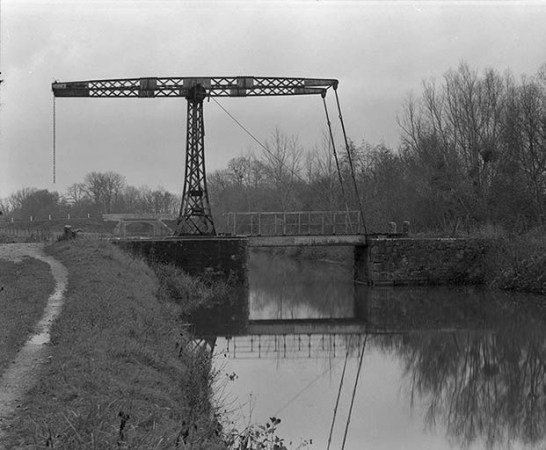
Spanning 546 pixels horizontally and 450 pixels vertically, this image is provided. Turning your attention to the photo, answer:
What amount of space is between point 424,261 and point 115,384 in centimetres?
2444

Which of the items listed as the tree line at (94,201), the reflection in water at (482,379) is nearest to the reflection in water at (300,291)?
the reflection in water at (482,379)

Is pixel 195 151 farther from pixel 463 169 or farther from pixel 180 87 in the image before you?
pixel 463 169

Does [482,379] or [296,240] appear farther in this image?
[296,240]

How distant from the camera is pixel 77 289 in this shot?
14.8 meters

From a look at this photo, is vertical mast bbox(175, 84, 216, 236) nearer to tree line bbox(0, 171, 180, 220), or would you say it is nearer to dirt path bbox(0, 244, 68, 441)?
dirt path bbox(0, 244, 68, 441)

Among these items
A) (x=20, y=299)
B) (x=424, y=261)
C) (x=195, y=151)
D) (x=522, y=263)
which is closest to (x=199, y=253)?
(x=195, y=151)

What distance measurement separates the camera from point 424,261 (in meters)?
30.3

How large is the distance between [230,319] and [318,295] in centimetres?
797

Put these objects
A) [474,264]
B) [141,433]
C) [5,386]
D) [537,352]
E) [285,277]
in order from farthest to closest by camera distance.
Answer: [285,277] < [474,264] < [537,352] < [5,386] < [141,433]

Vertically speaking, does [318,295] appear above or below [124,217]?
below

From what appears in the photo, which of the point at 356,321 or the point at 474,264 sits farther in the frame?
the point at 474,264

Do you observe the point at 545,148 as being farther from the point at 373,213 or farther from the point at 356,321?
the point at 356,321

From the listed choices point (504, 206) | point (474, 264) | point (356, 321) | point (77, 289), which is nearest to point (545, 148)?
point (504, 206)

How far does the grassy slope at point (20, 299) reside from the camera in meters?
9.41
